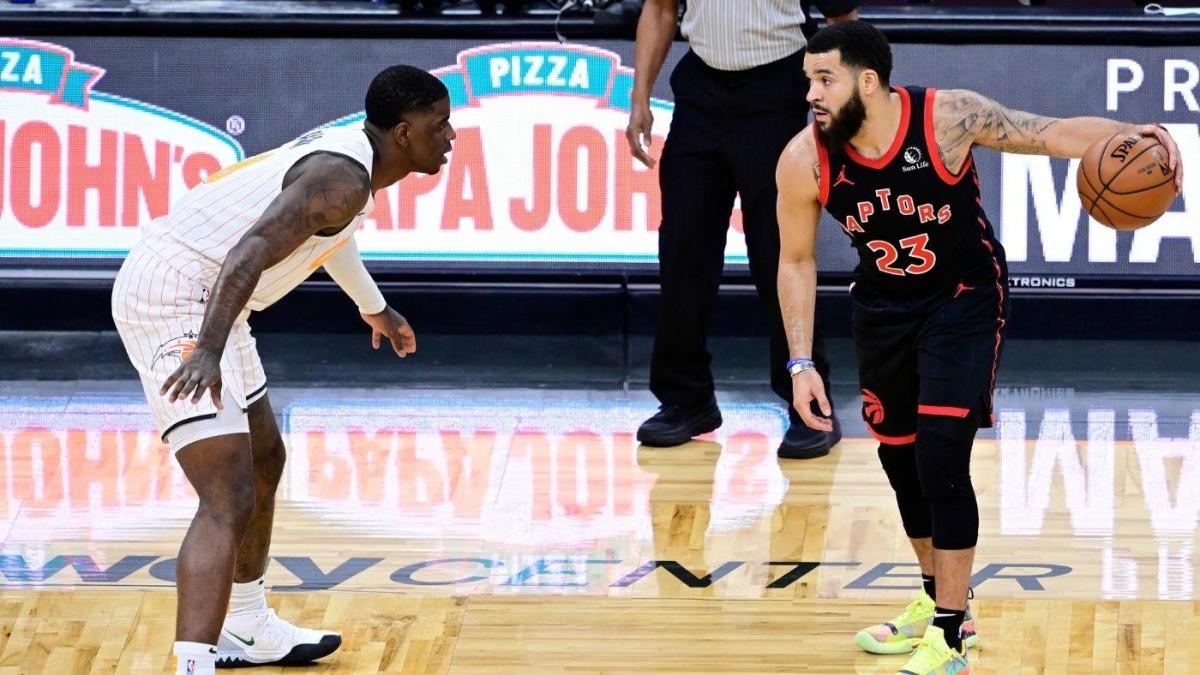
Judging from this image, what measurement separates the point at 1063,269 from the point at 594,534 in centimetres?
307

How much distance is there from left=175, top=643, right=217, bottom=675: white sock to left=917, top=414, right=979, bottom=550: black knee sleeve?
1809mm

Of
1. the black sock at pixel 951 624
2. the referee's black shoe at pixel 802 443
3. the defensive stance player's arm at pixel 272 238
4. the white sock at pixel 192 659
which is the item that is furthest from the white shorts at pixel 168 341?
the referee's black shoe at pixel 802 443

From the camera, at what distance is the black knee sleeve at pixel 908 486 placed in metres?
4.86

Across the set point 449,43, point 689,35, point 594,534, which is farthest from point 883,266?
point 449,43

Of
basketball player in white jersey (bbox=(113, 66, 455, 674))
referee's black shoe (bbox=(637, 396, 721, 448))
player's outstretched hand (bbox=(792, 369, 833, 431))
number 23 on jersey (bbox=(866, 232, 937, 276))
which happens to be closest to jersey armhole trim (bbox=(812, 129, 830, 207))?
number 23 on jersey (bbox=(866, 232, 937, 276))

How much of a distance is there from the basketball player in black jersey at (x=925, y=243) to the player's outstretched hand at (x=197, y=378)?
1.54 meters

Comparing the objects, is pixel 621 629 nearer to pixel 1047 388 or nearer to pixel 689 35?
pixel 689 35

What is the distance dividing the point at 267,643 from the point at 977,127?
2.26m

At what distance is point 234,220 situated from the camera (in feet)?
A: 14.6

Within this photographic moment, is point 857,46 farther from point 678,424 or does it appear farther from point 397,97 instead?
point 678,424

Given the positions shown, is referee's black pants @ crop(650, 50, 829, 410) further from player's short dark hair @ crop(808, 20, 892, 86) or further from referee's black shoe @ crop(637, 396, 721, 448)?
player's short dark hair @ crop(808, 20, 892, 86)

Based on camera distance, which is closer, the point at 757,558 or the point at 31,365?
the point at 757,558

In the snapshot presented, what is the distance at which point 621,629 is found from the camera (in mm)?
5055

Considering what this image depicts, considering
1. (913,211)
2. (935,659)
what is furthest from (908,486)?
(913,211)
